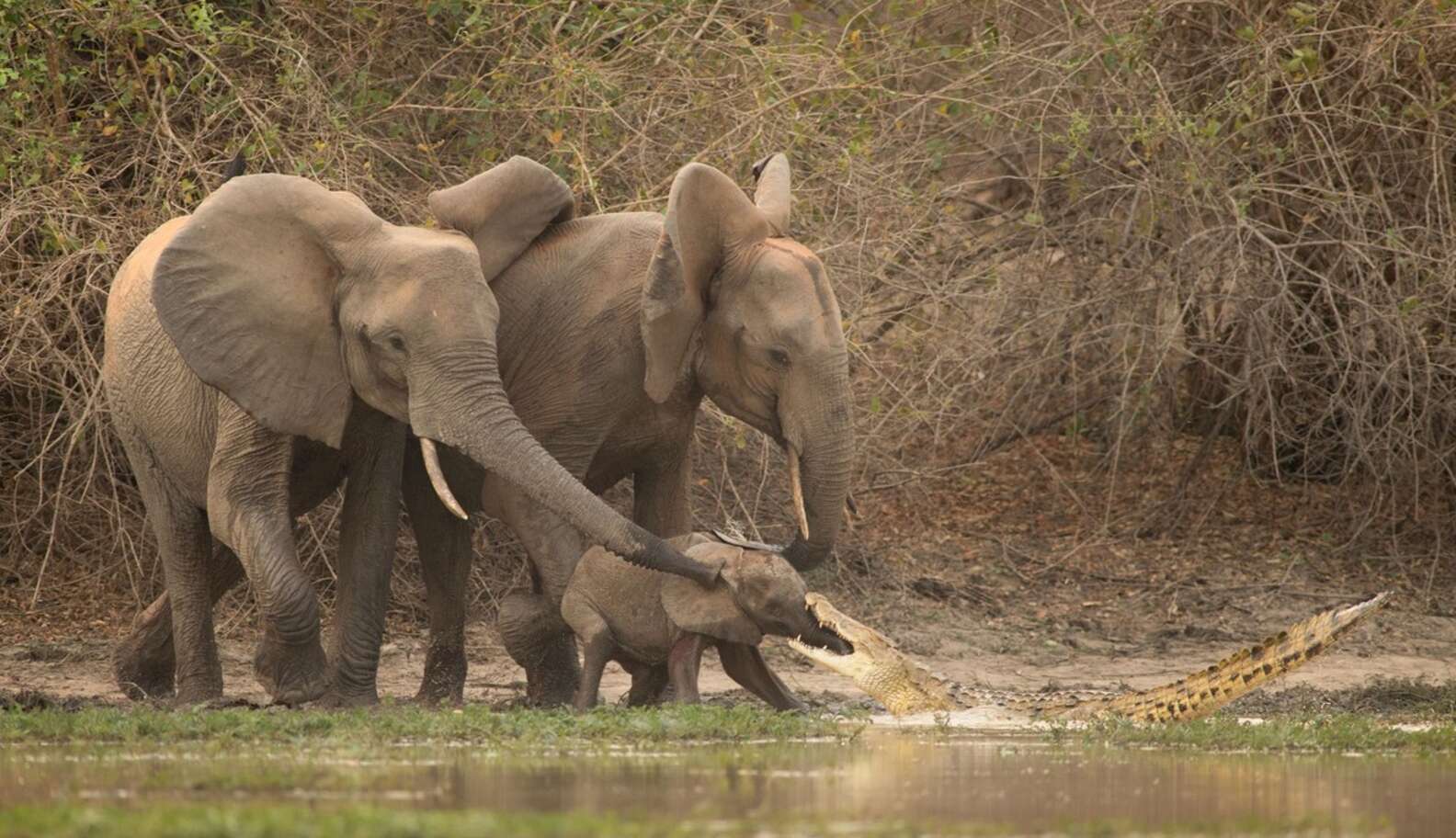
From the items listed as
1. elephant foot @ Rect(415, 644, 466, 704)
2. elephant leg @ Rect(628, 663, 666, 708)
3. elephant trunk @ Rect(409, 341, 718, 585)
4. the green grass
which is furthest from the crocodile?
elephant foot @ Rect(415, 644, 466, 704)

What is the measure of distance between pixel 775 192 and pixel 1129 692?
270 centimetres

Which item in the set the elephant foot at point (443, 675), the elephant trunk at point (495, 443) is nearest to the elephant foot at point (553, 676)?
the elephant foot at point (443, 675)

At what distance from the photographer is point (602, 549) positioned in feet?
33.5

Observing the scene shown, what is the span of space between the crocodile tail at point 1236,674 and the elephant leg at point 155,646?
3.86 m

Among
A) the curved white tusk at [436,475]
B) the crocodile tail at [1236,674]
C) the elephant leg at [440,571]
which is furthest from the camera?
the elephant leg at [440,571]

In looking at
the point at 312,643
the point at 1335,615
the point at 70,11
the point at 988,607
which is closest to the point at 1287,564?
the point at 988,607

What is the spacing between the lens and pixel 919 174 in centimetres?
1436

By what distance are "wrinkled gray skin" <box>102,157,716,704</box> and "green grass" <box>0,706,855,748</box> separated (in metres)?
0.70

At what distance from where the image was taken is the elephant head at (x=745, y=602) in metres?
9.88

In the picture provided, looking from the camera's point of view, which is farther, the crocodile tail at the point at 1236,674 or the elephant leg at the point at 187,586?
the elephant leg at the point at 187,586

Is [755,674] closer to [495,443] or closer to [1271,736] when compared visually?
[495,443]

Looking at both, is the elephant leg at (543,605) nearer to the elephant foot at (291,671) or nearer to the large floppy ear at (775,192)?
the elephant foot at (291,671)

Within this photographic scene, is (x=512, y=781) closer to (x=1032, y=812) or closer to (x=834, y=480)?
(x=1032, y=812)

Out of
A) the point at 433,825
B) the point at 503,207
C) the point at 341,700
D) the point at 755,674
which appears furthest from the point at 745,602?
the point at 433,825
